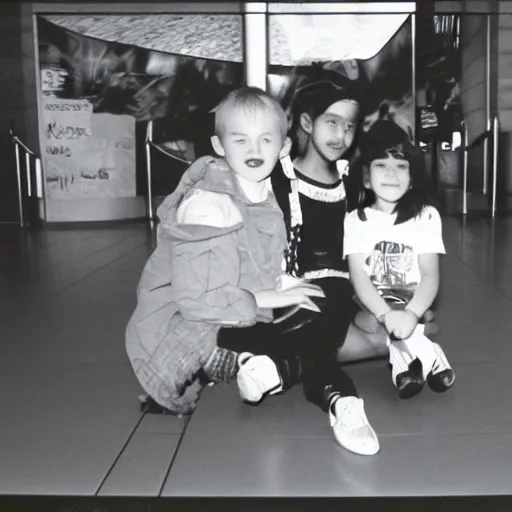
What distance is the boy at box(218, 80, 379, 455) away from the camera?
211 centimetres

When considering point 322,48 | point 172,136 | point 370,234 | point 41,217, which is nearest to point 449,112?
point 322,48

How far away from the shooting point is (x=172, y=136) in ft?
22.0

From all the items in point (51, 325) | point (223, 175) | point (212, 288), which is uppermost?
point (223, 175)

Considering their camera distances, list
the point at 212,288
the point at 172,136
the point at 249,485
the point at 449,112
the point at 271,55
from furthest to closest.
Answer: the point at 449,112 < the point at 172,136 < the point at 271,55 < the point at 212,288 < the point at 249,485

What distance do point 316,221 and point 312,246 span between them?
0.08 metres

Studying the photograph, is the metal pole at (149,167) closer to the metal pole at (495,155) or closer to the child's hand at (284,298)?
the metal pole at (495,155)

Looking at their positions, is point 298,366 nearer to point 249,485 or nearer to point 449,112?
point 249,485

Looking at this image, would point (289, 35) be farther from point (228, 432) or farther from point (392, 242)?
point (228, 432)

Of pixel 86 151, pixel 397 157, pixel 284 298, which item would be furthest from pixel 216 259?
pixel 86 151

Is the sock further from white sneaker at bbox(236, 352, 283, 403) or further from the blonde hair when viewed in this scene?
the blonde hair

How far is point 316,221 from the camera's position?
7.27 ft

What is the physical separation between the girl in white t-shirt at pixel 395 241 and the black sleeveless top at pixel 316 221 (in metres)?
0.05

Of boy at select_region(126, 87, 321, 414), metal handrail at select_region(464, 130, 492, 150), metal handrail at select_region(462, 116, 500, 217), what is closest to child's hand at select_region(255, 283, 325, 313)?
boy at select_region(126, 87, 321, 414)

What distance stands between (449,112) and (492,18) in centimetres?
101
